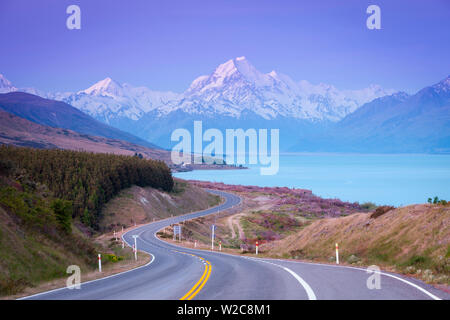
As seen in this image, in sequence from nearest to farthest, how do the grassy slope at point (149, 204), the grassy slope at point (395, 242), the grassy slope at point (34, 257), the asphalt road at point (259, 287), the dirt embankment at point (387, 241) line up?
the asphalt road at point (259, 287)
the grassy slope at point (34, 257)
the grassy slope at point (395, 242)
the dirt embankment at point (387, 241)
the grassy slope at point (149, 204)

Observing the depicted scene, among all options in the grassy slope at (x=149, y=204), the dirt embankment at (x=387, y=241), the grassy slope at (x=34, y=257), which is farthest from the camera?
the grassy slope at (x=149, y=204)

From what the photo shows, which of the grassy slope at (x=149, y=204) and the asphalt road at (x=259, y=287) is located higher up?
the asphalt road at (x=259, y=287)

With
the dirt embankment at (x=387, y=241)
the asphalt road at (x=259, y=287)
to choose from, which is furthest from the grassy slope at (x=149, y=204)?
the asphalt road at (x=259, y=287)

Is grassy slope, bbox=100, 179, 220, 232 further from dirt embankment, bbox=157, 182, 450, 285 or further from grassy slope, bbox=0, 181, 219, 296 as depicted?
grassy slope, bbox=0, 181, 219, 296

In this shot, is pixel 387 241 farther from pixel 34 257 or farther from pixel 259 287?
pixel 34 257

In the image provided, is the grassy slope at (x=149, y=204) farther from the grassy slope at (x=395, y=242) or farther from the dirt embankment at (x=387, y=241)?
the grassy slope at (x=395, y=242)

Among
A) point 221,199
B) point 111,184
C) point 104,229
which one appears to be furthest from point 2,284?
point 221,199

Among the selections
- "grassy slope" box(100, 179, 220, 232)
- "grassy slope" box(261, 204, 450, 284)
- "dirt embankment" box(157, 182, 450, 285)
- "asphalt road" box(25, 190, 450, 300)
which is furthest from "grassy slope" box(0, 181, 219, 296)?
"grassy slope" box(100, 179, 220, 232)

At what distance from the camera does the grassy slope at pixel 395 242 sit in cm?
1627

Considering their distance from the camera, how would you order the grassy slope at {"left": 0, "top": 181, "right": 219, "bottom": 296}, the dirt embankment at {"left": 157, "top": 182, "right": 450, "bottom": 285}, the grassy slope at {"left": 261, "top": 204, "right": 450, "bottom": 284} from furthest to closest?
1. the dirt embankment at {"left": 157, "top": 182, "right": 450, "bottom": 285}
2. the grassy slope at {"left": 261, "top": 204, "right": 450, "bottom": 284}
3. the grassy slope at {"left": 0, "top": 181, "right": 219, "bottom": 296}

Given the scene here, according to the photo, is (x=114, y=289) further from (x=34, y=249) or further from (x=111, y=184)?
(x=111, y=184)

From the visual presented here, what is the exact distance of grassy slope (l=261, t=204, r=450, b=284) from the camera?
16.3 metres

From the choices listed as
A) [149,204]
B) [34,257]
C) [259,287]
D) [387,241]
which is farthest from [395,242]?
[149,204]
